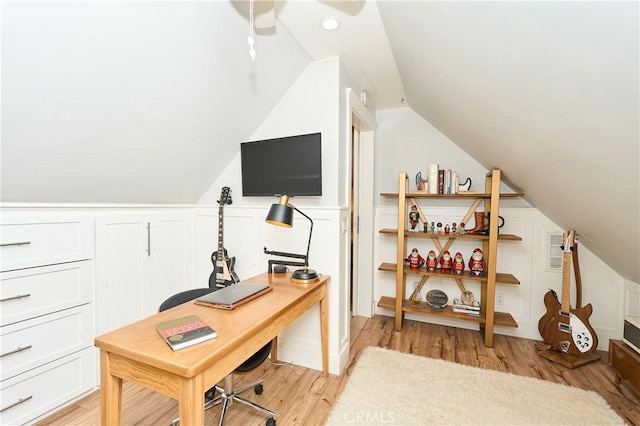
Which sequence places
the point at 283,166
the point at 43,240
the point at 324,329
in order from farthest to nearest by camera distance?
the point at 283,166, the point at 324,329, the point at 43,240

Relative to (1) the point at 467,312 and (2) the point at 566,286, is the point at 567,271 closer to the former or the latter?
(2) the point at 566,286

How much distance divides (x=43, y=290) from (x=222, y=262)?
112 centimetres

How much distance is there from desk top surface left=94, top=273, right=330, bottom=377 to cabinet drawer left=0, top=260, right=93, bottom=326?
95cm

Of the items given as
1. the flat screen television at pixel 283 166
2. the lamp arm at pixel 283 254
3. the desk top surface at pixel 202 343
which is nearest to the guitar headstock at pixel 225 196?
the flat screen television at pixel 283 166

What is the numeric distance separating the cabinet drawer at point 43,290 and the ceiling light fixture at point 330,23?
2238 mm

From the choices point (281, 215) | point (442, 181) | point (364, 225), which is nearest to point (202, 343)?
point (281, 215)

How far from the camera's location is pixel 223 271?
96.7 inches

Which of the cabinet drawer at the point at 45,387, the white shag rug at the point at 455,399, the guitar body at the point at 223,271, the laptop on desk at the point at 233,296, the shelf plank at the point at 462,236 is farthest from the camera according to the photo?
the shelf plank at the point at 462,236

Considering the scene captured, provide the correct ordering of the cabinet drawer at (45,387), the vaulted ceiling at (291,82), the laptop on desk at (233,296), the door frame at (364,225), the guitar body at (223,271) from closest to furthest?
the vaulted ceiling at (291,82) < the laptop on desk at (233,296) < the cabinet drawer at (45,387) < the guitar body at (223,271) < the door frame at (364,225)

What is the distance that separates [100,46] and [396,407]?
2.55m

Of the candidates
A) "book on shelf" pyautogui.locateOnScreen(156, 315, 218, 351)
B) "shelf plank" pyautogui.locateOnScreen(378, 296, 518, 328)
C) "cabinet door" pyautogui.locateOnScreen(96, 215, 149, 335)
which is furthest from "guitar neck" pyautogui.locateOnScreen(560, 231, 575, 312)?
"cabinet door" pyautogui.locateOnScreen(96, 215, 149, 335)

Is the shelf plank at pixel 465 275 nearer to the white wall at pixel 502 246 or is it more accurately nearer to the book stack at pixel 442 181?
the white wall at pixel 502 246

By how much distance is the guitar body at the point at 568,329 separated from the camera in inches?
86.6

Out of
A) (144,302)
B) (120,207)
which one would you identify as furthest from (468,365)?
(120,207)
